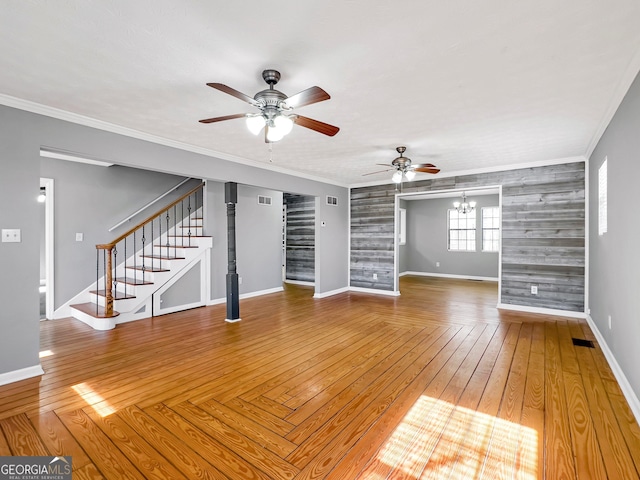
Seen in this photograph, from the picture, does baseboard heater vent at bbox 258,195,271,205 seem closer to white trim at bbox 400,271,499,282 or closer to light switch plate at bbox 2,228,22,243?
light switch plate at bbox 2,228,22,243

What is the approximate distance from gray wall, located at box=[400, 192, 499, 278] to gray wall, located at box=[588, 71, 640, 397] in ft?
18.3

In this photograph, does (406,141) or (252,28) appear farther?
(406,141)

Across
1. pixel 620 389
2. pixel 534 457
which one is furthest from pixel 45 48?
pixel 620 389

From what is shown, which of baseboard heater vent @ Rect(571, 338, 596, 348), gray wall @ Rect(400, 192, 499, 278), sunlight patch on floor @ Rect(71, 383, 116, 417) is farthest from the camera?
gray wall @ Rect(400, 192, 499, 278)

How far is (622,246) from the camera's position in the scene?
277 centimetres

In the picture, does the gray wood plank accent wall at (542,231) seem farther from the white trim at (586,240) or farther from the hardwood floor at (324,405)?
the hardwood floor at (324,405)

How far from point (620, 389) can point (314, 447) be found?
266 centimetres

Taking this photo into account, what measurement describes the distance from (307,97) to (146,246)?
4.99 m

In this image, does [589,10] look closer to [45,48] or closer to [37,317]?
[45,48]

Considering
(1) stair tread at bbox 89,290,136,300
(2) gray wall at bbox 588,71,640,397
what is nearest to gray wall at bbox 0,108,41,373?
(1) stair tread at bbox 89,290,136,300

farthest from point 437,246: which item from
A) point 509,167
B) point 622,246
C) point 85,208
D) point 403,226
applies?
point 85,208

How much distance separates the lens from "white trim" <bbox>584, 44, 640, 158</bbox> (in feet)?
7.41

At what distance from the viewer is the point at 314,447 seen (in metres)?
1.99

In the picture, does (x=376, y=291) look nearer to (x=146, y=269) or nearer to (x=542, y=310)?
(x=542, y=310)
